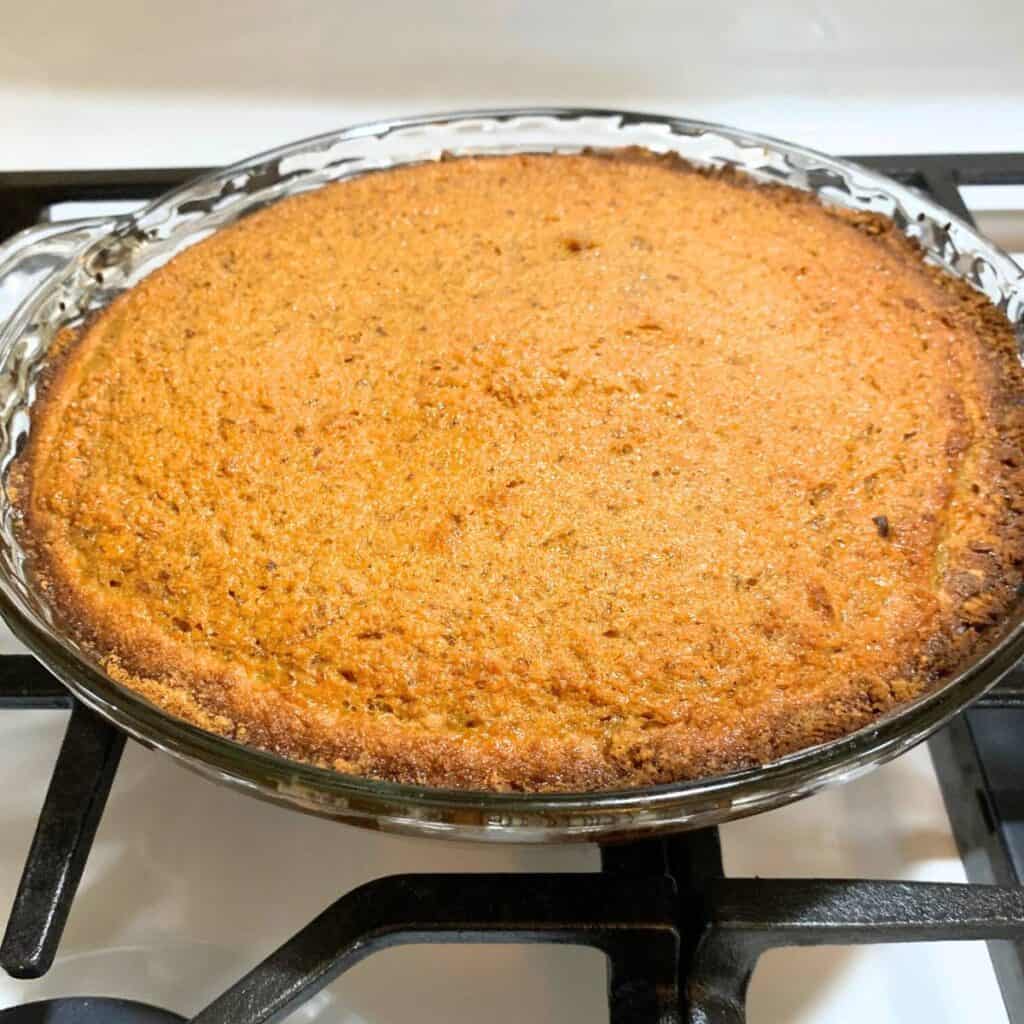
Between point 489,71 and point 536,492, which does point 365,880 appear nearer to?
point 536,492

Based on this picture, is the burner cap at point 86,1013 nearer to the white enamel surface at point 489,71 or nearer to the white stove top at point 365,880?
the white stove top at point 365,880

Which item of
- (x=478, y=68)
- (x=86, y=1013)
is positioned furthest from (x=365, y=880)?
(x=478, y=68)

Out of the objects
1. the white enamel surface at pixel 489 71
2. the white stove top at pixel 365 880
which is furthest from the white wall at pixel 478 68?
the white stove top at pixel 365 880

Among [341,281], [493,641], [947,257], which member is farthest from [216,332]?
[947,257]

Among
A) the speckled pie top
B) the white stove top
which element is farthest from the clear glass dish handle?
the white stove top

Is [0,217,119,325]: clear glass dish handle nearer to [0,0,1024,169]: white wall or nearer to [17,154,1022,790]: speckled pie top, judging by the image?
[17,154,1022,790]: speckled pie top

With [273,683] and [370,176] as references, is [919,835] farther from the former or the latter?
[370,176]

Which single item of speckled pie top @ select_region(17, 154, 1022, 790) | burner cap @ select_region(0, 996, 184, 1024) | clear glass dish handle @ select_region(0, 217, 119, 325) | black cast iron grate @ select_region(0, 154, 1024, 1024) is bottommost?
burner cap @ select_region(0, 996, 184, 1024)

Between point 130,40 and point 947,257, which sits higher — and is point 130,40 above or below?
above
